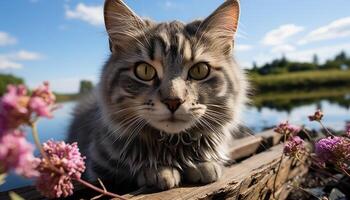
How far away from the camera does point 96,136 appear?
1.94m

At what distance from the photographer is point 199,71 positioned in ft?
5.39

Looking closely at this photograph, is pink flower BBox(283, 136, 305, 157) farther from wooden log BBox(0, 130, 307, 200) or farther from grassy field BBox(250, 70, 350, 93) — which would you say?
grassy field BBox(250, 70, 350, 93)

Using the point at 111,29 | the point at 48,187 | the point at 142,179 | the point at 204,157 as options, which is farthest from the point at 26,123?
the point at 111,29

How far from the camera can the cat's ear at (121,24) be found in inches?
70.4

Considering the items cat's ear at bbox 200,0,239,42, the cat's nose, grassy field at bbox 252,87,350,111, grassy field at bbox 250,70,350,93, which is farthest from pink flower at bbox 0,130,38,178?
grassy field at bbox 250,70,350,93

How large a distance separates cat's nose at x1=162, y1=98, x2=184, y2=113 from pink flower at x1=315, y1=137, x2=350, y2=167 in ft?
1.79

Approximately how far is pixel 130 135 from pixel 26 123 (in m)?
1.02

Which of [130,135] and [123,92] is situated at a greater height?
[123,92]

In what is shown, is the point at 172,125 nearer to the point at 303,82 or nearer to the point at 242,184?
the point at 242,184

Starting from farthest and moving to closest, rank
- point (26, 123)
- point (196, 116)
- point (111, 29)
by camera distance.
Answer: point (111, 29)
point (196, 116)
point (26, 123)

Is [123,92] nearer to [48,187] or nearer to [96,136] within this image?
[96,136]

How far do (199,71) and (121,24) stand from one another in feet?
1.54

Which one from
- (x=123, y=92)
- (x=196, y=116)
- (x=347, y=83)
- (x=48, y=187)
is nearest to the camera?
(x=48, y=187)

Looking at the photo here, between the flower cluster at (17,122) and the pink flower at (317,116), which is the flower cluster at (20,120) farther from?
the pink flower at (317,116)
